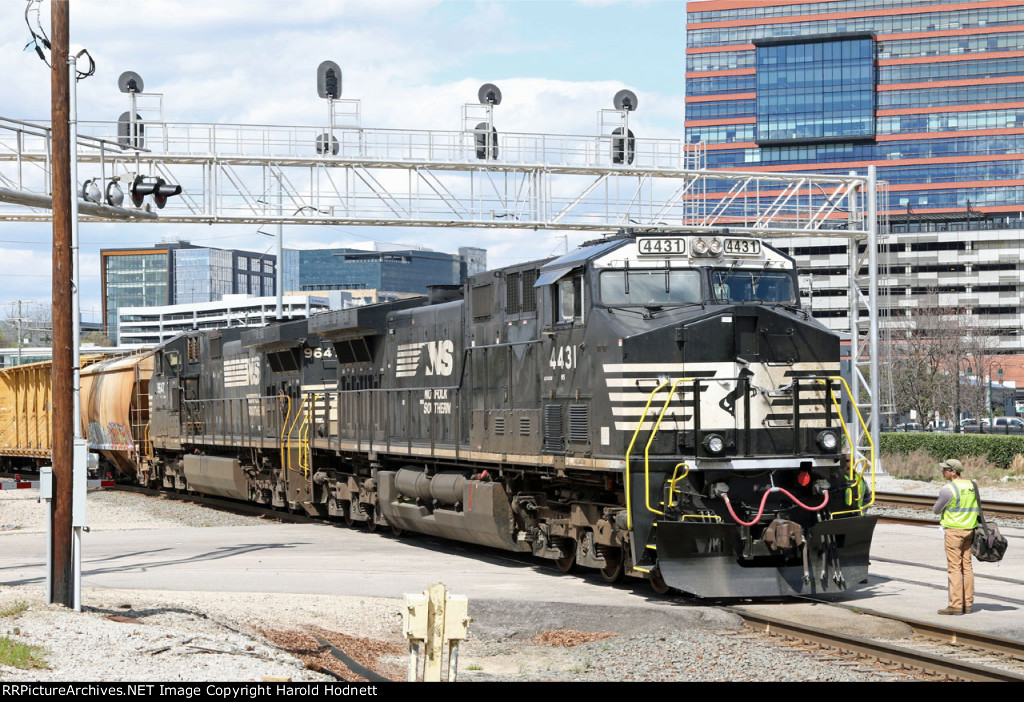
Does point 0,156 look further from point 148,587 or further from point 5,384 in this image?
point 5,384

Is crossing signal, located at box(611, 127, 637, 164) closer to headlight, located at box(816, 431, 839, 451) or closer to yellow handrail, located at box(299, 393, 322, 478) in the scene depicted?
yellow handrail, located at box(299, 393, 322, 478)

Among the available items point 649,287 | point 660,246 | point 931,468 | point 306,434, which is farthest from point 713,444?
point 931,468

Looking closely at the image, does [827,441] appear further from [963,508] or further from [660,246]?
[660,246]

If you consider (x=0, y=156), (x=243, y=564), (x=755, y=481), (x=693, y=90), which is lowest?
(x=243, y=564)

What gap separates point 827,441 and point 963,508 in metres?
1.56

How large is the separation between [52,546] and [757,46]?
5101 inches

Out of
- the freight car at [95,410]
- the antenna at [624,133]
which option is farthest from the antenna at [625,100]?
the freight car at [95,410]

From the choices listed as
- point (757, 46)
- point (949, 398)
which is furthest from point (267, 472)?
point (757, 46)

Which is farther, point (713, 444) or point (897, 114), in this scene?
point (897, 114)

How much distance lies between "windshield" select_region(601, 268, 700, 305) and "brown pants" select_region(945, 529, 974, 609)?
12.3 feet

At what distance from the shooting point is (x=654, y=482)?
1252cm

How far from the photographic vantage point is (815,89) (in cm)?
13112

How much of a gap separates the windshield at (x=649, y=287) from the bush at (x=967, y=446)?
24185mm

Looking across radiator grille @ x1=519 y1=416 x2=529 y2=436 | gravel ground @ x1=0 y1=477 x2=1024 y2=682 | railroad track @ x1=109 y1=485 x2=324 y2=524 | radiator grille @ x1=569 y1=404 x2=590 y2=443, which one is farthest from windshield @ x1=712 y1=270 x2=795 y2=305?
railroad track @ x1=109 y1=485 x2=324 y2=524
